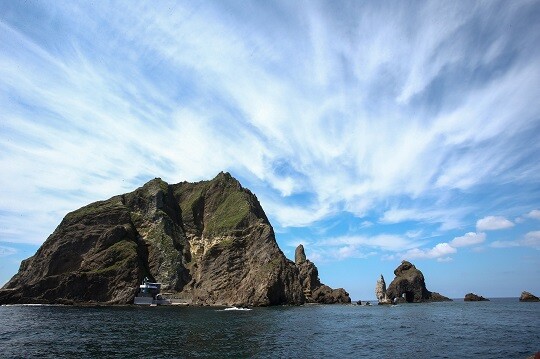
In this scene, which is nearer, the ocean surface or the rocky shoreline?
the ocean surface

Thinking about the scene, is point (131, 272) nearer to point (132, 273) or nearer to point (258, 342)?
point (132, 273)

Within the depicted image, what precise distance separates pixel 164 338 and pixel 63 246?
153910mm

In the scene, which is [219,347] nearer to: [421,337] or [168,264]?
[421,337]

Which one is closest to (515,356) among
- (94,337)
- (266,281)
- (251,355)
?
(251,355)

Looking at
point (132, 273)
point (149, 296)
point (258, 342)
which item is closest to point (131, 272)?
point (132, 273)

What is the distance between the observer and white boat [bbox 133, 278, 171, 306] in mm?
163250

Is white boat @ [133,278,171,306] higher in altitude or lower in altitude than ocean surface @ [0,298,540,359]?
higher

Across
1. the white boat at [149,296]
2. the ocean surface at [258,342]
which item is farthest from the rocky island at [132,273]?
the ocean surface at [258,342]

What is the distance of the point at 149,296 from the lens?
547 feet

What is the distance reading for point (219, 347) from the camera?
48.6 metres

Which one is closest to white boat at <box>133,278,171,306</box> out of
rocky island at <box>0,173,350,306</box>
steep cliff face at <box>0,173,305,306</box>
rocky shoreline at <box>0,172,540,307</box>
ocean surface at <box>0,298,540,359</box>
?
rocky island at <box>0,173,350,306</box>

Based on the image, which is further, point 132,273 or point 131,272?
point 131,272

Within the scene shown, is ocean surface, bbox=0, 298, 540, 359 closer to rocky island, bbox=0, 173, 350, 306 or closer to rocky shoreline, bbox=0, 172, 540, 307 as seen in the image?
rocky shoreline, bbox=0, 172, 540, 307

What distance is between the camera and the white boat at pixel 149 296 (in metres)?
163
